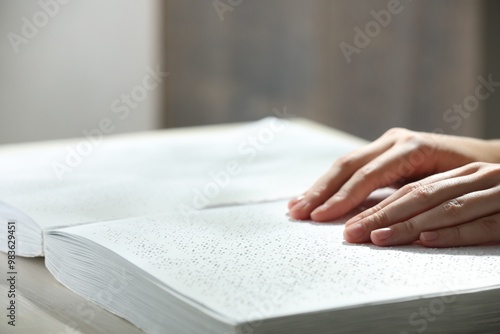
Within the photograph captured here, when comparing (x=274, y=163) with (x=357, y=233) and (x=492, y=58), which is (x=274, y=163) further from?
(x=492, y=58)

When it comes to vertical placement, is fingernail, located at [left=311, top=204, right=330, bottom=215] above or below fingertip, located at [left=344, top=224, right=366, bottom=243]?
below

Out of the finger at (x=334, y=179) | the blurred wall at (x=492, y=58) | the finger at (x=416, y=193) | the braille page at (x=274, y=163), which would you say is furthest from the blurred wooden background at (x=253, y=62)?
the finger at (x=416, y=193)

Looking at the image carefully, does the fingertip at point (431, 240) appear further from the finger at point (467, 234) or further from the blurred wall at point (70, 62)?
the blurred wall at point (70, 62)

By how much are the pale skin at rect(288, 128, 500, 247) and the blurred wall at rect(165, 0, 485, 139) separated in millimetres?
1270

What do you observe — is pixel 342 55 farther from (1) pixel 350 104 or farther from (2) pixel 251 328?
(2) pixel 251 328

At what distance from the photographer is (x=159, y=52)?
2547 millimetres

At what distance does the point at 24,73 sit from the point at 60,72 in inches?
4.2

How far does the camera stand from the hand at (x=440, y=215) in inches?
28.8

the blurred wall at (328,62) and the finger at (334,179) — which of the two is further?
the blurred wall at (328,62)

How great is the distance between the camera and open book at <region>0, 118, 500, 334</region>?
0.58 metres

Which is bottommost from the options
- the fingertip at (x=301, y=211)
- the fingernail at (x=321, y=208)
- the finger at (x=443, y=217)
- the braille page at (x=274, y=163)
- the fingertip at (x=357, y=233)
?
the braille page at (x=274, y=163)

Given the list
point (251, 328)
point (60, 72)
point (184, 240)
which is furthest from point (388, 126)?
point (251, 328)

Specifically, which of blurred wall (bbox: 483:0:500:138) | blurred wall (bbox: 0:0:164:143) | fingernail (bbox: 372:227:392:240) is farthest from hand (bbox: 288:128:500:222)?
blurred wall (bbox: 0:0:164:143)

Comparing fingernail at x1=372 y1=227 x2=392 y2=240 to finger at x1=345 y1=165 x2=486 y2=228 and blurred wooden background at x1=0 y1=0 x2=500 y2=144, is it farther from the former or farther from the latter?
blurred wooden background at x1=0 y1=0 x2=500 y2=144
